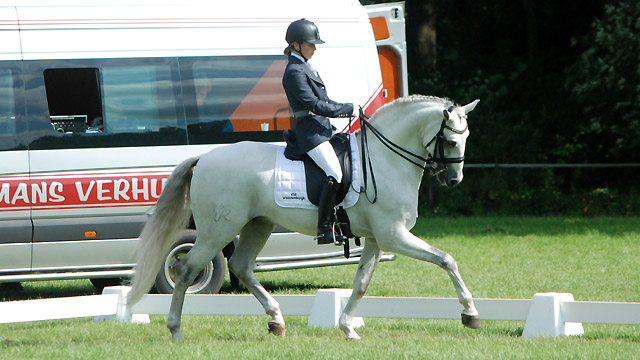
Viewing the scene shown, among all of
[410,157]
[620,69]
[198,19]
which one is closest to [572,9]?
[620,69]

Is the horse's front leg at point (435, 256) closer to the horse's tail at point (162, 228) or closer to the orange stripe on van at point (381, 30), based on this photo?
the horse's tail at point (162, 228)

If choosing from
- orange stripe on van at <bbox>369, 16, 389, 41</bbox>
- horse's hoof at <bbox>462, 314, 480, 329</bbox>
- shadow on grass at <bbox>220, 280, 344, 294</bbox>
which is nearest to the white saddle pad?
horse's hoof at <bbox>462, 314, 480, 329</bbox>

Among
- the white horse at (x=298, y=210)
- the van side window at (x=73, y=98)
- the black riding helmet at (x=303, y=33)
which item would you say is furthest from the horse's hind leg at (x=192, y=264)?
the van side window at (x=73, y=98)

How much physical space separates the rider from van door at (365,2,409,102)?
13.0ft

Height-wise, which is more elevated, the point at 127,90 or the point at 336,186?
the point at 127,90

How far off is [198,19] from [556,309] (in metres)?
5.09

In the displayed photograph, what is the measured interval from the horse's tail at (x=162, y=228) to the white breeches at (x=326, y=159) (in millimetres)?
1061

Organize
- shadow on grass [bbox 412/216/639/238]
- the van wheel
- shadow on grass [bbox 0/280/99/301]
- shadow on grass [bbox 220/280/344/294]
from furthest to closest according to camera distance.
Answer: shadow on grass [bbox 412/216/639/238]
shadow on grass [bbox 220/280/344/294]
shadow on grass [bbox 0/280/99/301]
the van wheel

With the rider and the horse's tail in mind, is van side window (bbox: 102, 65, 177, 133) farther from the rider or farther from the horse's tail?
the rider

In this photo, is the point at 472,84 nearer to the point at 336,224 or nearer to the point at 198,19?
the point at 198,19

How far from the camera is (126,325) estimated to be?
7.87 metres

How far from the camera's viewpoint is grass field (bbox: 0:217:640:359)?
21.1 feet

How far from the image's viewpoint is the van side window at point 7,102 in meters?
9.32

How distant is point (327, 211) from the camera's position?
7102mm
